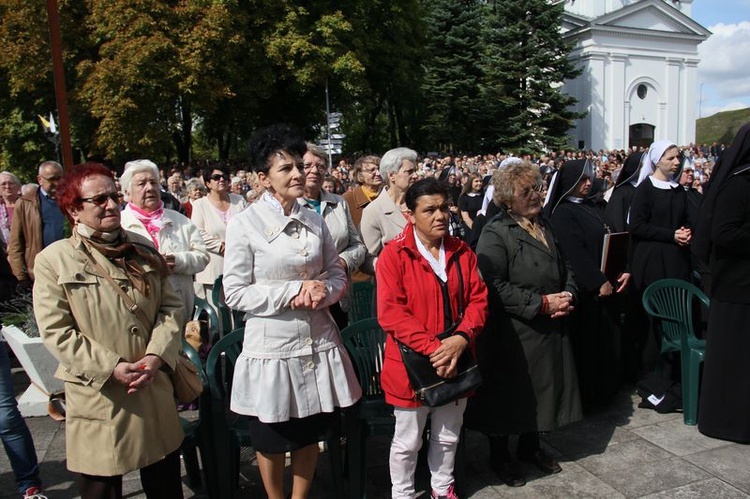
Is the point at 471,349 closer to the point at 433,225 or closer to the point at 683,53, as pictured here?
the point at 433,225

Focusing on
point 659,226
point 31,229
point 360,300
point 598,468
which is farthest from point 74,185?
point 659,226

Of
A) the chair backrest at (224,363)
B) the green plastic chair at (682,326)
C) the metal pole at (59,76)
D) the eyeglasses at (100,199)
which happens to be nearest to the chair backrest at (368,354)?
the chair backrest at (224,363)

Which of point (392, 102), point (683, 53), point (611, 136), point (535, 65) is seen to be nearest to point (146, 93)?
point (392, 102)

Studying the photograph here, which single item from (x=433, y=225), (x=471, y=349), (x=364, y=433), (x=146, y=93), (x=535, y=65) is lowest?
(x=364, y=433)

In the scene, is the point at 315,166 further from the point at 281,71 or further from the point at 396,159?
the point at 281,71

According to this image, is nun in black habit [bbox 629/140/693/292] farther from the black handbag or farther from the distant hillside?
the distant hillside

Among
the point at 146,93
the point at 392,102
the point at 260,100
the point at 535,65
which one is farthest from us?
the point at 392,102

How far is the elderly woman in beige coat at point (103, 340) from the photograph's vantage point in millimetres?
2650

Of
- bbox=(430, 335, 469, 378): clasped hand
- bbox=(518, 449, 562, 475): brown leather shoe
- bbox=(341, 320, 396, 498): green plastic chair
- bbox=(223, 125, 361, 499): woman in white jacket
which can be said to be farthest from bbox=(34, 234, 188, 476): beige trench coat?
bbox=(518, 449, 562, 475): brown leather shoe

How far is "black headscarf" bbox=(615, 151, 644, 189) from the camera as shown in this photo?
591cm

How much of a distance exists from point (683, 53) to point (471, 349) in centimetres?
4851

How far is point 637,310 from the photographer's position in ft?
18.0

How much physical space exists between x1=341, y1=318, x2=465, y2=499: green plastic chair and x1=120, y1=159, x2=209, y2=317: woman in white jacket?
1387mm

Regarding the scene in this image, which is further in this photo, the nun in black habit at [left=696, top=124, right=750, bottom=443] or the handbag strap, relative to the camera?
the nun in black habit at [left=696, top=124, right=750, bottom=443]
